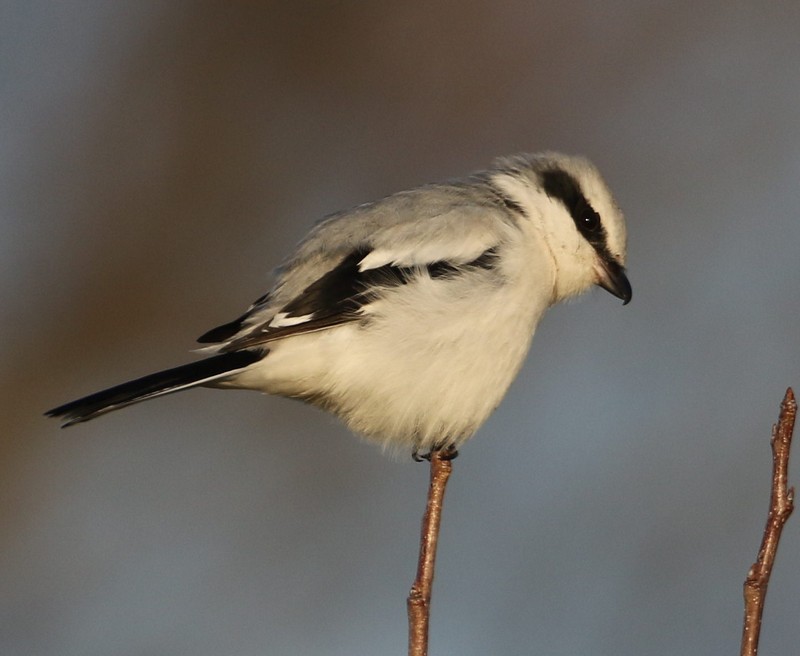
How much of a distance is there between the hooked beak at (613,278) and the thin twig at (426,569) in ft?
3.13

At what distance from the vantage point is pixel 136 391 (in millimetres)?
2330

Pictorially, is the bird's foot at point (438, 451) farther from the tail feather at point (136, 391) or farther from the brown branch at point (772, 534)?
the brown branch at point (772, 534)

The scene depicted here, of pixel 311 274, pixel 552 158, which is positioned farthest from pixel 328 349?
pixel 552 158

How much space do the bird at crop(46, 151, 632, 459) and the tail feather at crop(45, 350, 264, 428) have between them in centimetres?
5

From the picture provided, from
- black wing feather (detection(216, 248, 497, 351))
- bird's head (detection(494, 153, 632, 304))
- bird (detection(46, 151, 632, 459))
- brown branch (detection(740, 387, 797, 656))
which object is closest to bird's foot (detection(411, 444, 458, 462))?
bird (detection(46, 151, 632, 459))

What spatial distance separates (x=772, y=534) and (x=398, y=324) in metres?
1.20

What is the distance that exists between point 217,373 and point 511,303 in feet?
2.29

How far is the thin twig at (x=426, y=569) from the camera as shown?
5.75 feet

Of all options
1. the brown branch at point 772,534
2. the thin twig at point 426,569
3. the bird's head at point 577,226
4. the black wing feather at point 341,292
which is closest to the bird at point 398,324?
the black wing feather at point 341,292

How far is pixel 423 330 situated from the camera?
8.47 feet

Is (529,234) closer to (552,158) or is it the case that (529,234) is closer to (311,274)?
(552,158)

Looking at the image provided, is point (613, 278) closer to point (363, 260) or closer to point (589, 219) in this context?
point (589, 219)

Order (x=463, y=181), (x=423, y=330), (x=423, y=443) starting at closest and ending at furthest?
(x=423, y=330) < (x=423, y=443) < (x=463, y=181)

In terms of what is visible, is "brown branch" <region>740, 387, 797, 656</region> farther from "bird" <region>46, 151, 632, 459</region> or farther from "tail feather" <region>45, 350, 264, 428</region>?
"tail feather" <region>45, 350, 264, 428</region>
